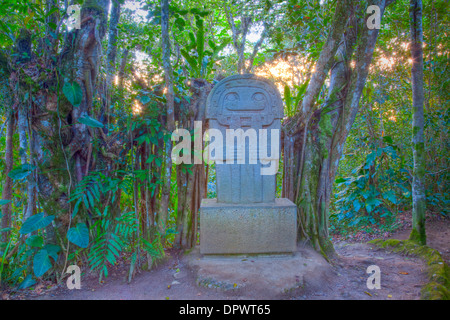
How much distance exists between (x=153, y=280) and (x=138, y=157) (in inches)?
57.1

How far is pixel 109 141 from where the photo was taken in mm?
3238

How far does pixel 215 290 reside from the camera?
→ 8.91 ft

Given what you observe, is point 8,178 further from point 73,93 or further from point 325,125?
point 325,125

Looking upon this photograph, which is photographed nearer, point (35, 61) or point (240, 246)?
point (35, 61)

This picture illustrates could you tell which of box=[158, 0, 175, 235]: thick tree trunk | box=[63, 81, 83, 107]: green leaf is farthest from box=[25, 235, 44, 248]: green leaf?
box=[63, 81, 83, 107]: green leaf

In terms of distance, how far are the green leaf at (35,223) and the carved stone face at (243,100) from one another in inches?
89.3

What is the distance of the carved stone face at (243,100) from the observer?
134 inches

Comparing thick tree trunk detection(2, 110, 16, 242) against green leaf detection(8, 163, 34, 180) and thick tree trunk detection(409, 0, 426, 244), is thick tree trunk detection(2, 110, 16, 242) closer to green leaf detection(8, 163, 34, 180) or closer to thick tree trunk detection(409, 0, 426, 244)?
green leaf detection(8, 163, 34, 180)

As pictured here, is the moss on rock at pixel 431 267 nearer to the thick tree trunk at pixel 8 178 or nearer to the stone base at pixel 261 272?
the stone base at pixel 261 272

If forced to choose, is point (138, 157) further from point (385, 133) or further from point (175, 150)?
point (385, 133)

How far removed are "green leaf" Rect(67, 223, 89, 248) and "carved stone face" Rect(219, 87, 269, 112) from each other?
6.84ft

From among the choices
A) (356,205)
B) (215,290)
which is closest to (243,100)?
(215,290)
